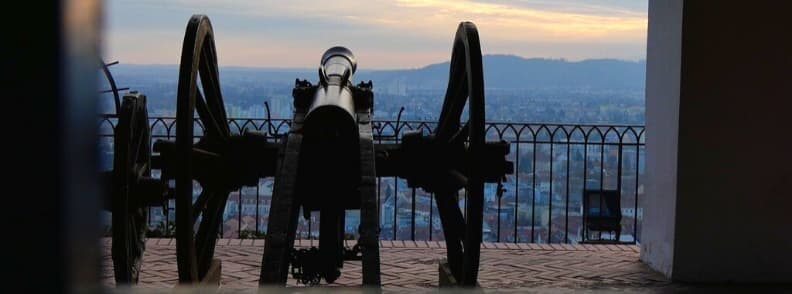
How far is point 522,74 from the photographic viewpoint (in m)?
12.6

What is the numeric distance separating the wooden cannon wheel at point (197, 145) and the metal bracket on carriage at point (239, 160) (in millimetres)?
26

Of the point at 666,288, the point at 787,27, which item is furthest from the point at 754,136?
the point at 666,288

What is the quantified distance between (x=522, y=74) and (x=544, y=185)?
3.35m

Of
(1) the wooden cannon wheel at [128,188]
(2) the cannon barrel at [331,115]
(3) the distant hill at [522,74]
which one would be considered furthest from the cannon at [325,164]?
(3) the distant hill at [522,74]

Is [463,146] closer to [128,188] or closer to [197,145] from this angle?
[197,145]

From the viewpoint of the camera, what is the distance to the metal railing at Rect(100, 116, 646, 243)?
350 inches

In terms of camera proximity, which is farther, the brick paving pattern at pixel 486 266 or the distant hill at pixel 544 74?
the distant hill at pixel 544 74

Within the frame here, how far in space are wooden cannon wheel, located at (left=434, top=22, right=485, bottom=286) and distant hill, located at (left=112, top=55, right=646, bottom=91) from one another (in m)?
3.91

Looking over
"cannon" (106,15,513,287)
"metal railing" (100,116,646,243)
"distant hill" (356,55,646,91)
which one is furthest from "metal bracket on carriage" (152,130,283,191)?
"distant hill" (356,55,646,91)

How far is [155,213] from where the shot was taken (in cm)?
977

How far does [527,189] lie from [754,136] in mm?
3333

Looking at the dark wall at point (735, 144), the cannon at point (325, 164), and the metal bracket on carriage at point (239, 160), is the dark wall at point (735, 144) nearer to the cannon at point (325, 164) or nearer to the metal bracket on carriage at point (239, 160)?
the cannon at point (325, 164)

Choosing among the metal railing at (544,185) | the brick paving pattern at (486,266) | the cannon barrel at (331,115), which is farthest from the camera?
the metal railing at (544,185)

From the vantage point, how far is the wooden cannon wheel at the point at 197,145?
14.0ft
